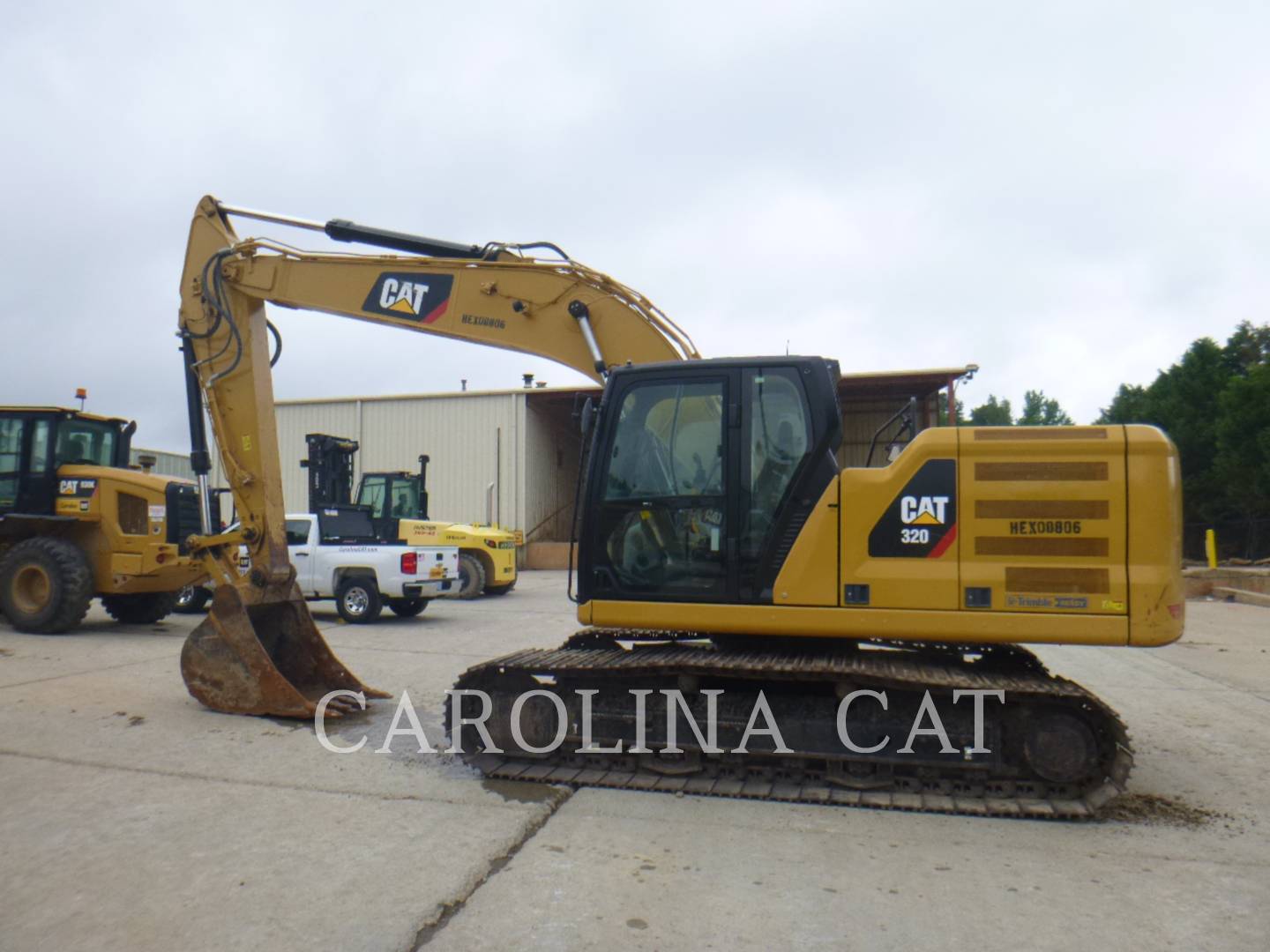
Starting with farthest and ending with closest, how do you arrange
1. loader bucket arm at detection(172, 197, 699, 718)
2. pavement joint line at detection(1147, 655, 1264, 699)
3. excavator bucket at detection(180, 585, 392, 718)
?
pavement joint line at detection(1147, 655, 1264, 699) → excavator bucket at detection(180, 585, 392, 718) → loader bucket arm at detection(172, 197, 699, 718)

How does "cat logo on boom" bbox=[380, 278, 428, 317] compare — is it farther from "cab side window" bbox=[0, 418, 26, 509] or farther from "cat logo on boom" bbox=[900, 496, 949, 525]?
"cab side window" bbox=[0, 418, 26, 509]

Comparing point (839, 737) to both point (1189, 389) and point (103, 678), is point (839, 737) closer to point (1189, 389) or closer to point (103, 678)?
point (103, 678)

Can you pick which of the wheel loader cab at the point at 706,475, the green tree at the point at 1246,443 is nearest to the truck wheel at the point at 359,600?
the wheel loader cab at the point at 706,475

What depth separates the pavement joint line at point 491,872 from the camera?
3.43 m

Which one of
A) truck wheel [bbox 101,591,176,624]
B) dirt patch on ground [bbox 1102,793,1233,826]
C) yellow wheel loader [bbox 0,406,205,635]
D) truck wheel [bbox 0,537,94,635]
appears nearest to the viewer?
dirt patch on ground [bbox 1102,793,1233,826]

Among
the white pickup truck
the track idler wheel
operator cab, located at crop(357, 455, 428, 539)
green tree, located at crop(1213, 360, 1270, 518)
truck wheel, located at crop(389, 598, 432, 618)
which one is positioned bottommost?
truck wheel, located at crop(389, 598, 432, 618)

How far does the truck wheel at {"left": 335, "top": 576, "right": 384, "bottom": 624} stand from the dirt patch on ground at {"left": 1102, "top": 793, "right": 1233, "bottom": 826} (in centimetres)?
1045

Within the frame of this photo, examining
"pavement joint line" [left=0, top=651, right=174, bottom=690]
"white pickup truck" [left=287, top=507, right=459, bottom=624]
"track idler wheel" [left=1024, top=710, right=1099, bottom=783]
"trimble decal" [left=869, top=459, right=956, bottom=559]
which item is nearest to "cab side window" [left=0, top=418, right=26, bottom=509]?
"white pickup truck" [left=287, top=507, right=459, bottom=624]

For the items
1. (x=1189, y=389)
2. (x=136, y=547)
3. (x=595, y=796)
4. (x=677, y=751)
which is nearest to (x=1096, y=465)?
(x=677, y=751)

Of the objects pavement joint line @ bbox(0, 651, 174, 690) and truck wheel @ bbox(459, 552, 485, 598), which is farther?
truck wheel @ bbox(459, 552, 485, 598)

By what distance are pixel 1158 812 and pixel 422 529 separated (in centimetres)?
1381

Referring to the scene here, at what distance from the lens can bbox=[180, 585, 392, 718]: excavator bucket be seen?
6613 millimetres

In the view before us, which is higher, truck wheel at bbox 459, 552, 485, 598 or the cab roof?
the cab roof

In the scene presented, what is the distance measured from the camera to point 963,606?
4.95 meters
